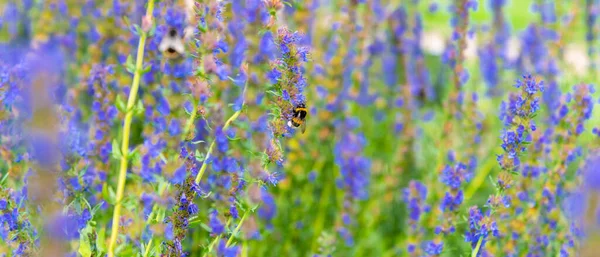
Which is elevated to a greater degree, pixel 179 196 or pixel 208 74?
pixel 208 74

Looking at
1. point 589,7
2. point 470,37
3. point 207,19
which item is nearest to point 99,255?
point 207,19

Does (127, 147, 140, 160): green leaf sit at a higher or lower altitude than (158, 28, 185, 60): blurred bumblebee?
lower

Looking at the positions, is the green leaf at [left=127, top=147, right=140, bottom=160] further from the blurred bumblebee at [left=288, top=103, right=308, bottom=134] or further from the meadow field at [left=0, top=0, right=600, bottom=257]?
the blurred bumblebee at [left=288, top=103, right=308, bottom=134]

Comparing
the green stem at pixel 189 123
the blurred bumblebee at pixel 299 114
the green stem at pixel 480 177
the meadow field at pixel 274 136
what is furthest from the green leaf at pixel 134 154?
the green stem at pixel 480 177

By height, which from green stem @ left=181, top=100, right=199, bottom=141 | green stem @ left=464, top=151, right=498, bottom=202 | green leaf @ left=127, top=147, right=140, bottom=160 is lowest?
green leaf @ left=127, top=147, right=140, bottom=160

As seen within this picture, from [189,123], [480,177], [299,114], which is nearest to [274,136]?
[189,123]

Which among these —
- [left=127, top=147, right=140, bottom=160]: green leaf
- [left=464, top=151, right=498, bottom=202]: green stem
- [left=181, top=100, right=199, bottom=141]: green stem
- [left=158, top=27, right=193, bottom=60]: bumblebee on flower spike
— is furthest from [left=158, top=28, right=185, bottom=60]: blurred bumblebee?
[left=464, top=151, right=498, bottom=202]: green stem

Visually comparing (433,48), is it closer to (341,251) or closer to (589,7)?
(589,7)
